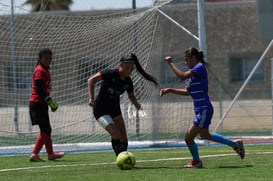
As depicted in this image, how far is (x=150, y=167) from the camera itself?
1235 cm

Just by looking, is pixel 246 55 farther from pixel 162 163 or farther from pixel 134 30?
pixel 162 163

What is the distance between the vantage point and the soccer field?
10.8 metres

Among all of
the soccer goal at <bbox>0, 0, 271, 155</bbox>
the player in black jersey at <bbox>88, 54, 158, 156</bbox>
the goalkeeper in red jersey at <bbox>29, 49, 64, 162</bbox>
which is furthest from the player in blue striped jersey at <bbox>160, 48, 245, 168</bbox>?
the soccer goal at <bbox>0, 0, 271, 155</bbox>

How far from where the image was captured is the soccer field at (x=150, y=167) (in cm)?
1077

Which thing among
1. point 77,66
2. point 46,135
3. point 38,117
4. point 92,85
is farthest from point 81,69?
point 92,85

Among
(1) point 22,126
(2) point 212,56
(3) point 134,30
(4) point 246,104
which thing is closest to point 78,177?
(3) point 134,30

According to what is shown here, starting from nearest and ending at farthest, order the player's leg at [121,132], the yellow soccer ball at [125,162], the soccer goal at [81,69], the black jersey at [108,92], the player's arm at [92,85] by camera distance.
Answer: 1. the yellow soccer ball at [125,162]
2. the player's arm at [92,85]
3. the black jersey at [108,92]
4. the player's leg at [121,132]
5. the soccer goal at [81,69]

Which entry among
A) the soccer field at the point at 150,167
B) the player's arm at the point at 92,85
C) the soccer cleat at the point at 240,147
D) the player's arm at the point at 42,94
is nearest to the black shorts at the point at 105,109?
the player's arm at the point at 92,85

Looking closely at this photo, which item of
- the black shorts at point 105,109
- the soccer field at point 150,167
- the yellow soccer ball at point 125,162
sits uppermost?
the black shorts at point 105,109

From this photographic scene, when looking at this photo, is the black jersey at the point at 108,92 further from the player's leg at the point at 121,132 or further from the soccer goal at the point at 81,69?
the soccer goal at the point at 81,69

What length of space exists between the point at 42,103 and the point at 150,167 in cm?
302

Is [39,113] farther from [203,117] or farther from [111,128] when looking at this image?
[203,117]

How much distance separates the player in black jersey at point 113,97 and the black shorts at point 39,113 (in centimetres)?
214

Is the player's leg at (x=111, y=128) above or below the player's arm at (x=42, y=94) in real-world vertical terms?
below
